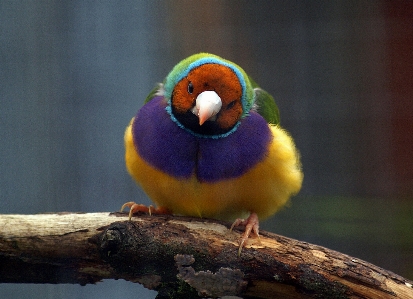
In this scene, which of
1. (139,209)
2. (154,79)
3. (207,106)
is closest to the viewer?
(154,79)

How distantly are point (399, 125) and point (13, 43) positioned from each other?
70 cm

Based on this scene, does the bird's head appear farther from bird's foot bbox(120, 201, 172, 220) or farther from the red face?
bird's foot bbox(120, 201, 172, 220)

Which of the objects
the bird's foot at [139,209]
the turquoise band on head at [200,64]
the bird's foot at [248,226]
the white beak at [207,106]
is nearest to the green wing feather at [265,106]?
the turquoise band on head at [200,64]

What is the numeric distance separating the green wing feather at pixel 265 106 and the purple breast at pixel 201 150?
83 millimetres

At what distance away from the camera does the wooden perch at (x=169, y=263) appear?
1.12 meters

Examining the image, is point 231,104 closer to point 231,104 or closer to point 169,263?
point 231,104

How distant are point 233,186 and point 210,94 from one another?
9.6 inches

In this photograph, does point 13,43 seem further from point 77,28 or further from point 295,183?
point 295,183

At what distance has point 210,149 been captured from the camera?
131cm

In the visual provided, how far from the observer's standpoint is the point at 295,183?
1.38 meters

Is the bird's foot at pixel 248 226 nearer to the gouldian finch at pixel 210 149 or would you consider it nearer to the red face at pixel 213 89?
the gouldian finch at pixel 210 149

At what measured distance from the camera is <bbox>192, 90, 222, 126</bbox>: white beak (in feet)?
4.06

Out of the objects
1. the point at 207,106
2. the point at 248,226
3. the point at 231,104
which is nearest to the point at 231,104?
the point at 231,104

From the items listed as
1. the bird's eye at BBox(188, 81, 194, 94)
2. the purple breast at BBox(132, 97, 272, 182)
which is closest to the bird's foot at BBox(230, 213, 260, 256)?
the purple breast at BBox(132, 97, 272, 182)
